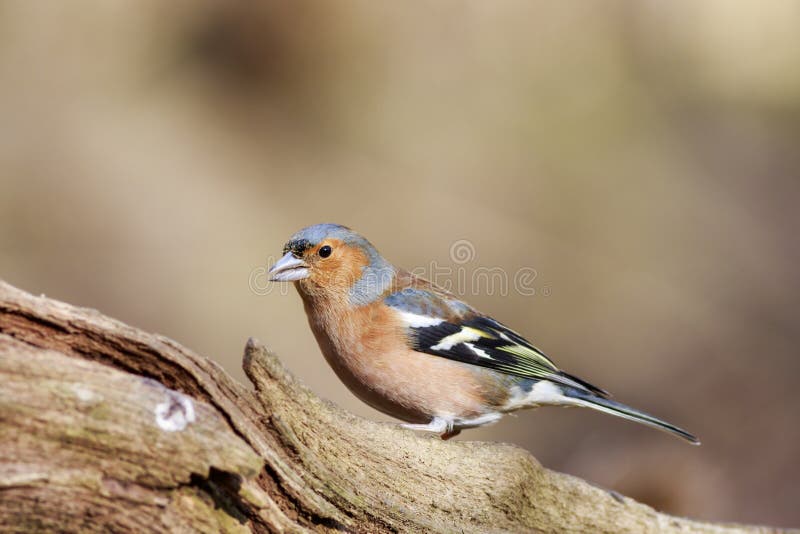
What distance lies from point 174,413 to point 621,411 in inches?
125

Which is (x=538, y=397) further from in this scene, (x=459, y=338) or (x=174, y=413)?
(x=174, y=413)

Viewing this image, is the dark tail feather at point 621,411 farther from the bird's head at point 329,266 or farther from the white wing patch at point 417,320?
the bird's head at point 329,266

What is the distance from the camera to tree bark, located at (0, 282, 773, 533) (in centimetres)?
274

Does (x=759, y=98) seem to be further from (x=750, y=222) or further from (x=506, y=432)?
(x=506, y=432)

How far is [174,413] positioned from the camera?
2850 millimetres

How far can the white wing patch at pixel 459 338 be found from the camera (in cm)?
510

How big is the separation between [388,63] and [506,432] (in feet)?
16.9

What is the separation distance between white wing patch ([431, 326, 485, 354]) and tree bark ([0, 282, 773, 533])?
145cm

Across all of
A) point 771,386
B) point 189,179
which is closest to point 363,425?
point 189,179

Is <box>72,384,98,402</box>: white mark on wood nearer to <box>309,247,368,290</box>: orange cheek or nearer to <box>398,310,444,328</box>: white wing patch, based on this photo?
<box>309,247,368,290</box>: orange cheek

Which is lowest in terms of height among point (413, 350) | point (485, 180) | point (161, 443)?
point (161, 443)

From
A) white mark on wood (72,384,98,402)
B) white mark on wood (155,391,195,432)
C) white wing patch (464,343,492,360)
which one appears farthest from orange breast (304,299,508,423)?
white mark on wood (72,384,98,402)

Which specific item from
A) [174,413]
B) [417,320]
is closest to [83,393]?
[174,413]

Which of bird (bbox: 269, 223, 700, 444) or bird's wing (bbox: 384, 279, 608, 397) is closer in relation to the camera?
bird (bbox: 269, 223, 700, 444)
